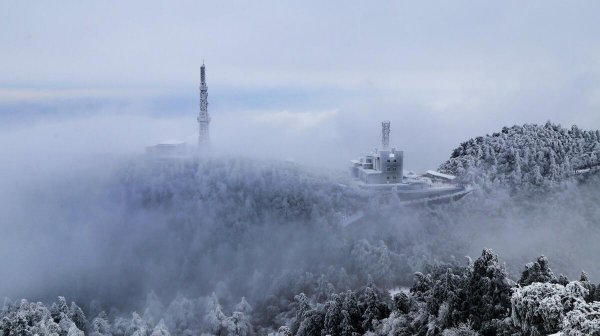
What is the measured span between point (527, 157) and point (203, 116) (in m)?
42.1

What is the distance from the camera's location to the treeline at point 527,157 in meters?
58.0

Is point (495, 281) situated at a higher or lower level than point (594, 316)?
lower

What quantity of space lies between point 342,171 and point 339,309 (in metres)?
33.8

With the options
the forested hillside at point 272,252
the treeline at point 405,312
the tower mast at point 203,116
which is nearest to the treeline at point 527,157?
the forested hillside at point 272,252

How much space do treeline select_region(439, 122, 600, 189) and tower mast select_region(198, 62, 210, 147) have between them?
107ft

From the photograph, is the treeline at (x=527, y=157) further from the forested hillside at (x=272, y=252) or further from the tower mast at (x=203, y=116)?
the tower mast at (x=203, y=116)

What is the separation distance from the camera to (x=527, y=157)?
62.4 meters

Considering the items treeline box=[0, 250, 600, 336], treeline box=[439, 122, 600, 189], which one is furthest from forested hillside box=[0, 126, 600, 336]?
treeline box=[439, 122, 600, 189]

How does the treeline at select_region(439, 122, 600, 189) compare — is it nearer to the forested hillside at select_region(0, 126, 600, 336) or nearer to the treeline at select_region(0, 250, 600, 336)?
the forested hillside at select_region(0, 126, 600, 336)

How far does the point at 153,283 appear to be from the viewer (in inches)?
1747

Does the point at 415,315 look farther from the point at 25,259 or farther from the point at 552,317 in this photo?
the point at 25,259

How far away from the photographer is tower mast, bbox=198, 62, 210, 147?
67125 mm

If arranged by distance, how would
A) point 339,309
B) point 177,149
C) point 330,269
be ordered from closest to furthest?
point 339,309
point 330,269
point 177,149

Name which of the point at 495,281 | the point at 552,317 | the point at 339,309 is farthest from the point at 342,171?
the point at 552,317
